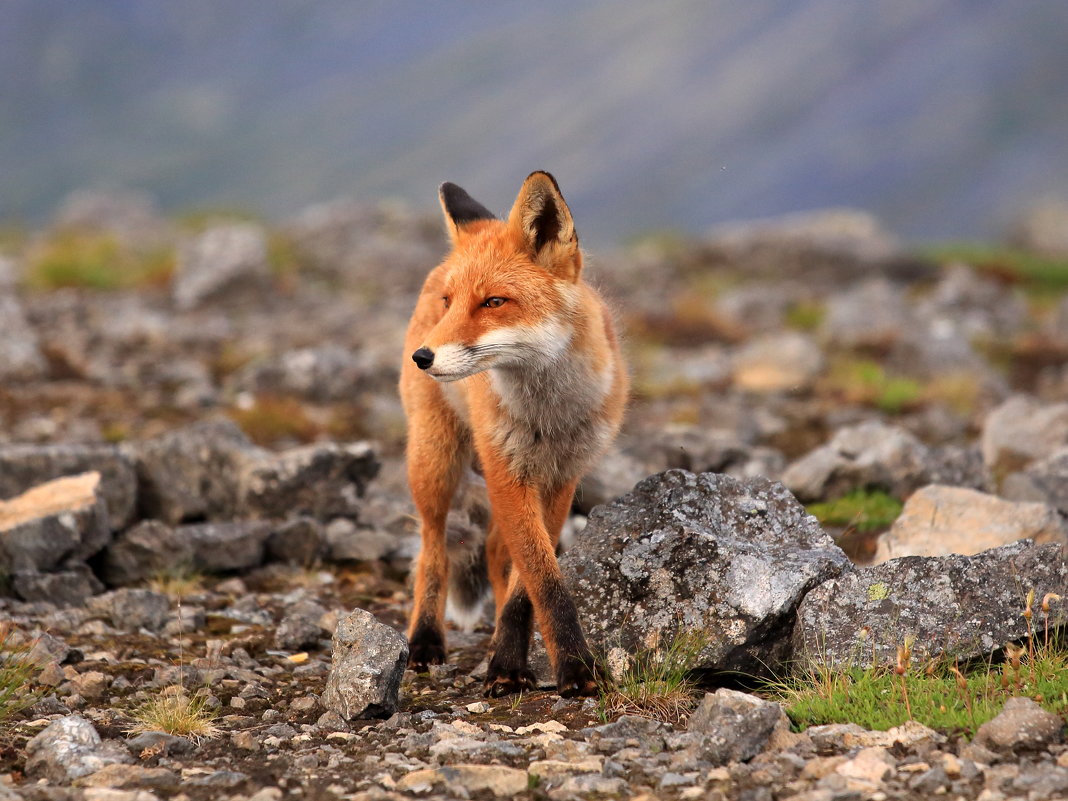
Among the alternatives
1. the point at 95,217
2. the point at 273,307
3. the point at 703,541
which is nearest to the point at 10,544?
the point at 703,541

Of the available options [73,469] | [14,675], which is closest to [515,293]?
[14,675]

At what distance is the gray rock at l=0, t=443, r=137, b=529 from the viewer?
7465mm

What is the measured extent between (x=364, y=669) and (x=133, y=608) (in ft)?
6.96

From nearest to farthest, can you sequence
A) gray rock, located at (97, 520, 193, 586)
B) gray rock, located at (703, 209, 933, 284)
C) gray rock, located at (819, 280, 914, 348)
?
gray rock, located at (97, 520, 193, 586) < gray rock, located at (819, 280, 914, 348) < gray rock, located at (703, 209, 933, 284)

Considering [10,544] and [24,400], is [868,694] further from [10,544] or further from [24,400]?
[24,400]

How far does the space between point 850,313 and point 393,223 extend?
11.2 meters

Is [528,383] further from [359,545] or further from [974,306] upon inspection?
[974,306]

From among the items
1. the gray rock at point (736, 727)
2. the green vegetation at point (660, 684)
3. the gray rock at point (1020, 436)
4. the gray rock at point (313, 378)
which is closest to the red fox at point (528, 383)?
the green vegetation at point (660, 684)

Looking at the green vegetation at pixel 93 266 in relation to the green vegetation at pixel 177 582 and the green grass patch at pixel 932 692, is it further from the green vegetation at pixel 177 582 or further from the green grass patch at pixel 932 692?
the green grass patch at pixel 932 692

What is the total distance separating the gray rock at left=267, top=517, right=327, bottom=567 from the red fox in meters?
1.80

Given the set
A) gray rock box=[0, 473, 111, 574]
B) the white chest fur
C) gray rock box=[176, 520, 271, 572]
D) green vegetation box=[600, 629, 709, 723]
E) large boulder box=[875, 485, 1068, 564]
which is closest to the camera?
green vegetation box=[600, 629, 709, 723]

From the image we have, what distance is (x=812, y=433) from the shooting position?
11.6m

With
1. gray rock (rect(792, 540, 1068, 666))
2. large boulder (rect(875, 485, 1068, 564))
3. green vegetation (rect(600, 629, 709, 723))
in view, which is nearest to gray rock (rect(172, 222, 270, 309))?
large boulder (rect(875, 485, 1068, 564))

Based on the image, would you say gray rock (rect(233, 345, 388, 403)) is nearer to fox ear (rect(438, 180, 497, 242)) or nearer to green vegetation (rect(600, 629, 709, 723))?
fox ear (rect(438, 180, 497, 242))
